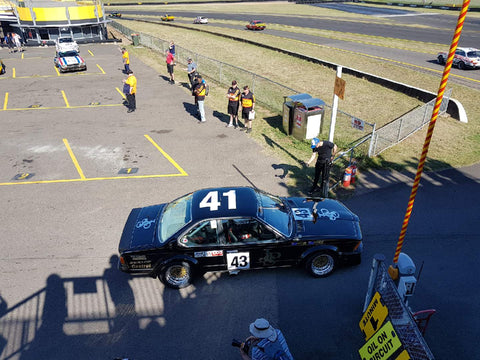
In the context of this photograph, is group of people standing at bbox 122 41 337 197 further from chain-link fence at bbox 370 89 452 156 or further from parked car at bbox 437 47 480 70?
parked car at bbox 437 47 480 70

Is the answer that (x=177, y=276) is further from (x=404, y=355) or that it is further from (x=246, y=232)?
(x=404, y=355)

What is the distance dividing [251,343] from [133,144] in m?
10.5

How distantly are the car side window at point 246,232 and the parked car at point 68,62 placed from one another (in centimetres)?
2128

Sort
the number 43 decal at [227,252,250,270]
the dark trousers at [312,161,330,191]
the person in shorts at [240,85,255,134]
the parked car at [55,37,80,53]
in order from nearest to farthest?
1. the number 43 decal at [227,252,250,270]
2. the dark trousers at [312,161,330,191]
3. the person in shorts at [240,85,255,134]
4. the parked car at [55,37,80,53]

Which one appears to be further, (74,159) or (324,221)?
(74,159)

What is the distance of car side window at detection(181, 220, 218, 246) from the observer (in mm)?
6602

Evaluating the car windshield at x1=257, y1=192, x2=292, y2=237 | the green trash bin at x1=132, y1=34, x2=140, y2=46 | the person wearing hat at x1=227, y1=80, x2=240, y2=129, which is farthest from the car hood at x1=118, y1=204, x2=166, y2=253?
the green trash bin at x1=132, y1=34, x2=140, y2=46

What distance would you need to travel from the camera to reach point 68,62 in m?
23.1

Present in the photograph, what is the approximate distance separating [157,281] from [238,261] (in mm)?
1724

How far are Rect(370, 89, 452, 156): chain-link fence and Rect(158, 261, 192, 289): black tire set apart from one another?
301 inches

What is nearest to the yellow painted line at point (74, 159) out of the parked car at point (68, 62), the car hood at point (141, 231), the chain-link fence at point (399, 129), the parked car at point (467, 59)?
the car hood at point (141, 231)

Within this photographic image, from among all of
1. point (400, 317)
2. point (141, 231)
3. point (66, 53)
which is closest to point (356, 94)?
point (141, 231)

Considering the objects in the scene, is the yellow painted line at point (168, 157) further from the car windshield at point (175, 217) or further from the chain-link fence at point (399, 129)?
the chain-link fence at point (399, 129)

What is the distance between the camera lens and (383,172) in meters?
11.1
